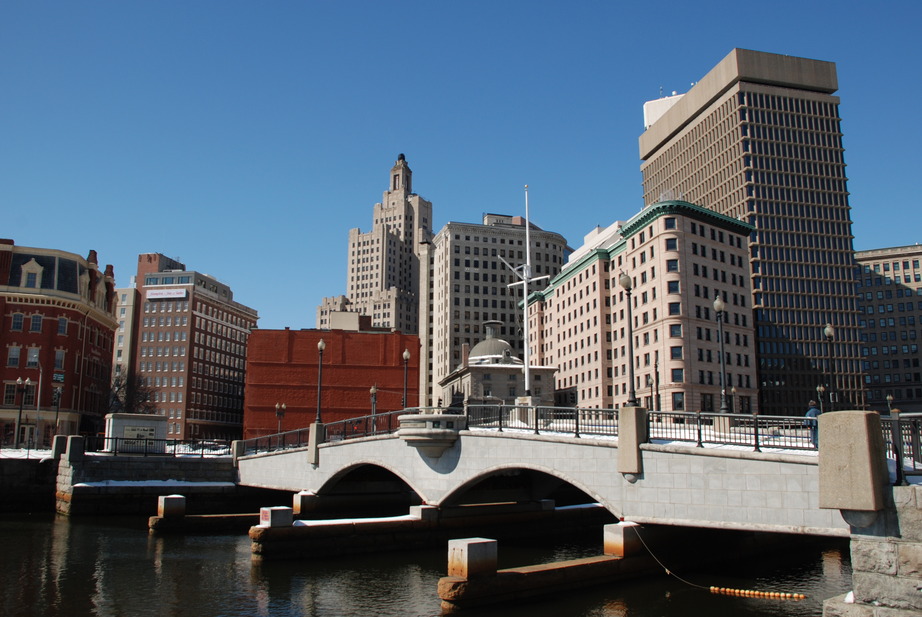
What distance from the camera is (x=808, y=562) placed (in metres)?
29.1

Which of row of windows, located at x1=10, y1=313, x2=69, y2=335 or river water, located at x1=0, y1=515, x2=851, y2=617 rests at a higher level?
row of windows, located at x1=10, y1=313, x2=69, y2=335

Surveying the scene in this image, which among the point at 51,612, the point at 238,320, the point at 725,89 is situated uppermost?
the point at 725,89

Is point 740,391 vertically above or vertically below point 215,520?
above

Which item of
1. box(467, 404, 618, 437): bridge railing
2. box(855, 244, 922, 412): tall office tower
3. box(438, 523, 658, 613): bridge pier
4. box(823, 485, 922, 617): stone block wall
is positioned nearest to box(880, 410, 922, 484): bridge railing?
box(823, 485, 922, 617): stone block wall

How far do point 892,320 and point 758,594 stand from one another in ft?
468

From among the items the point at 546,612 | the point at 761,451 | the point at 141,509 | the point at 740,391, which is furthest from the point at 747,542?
the point at 740,391

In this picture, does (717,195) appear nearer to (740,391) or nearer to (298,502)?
(740,391)

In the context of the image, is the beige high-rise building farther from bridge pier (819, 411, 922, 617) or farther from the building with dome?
bridge pier (819, 411, 922, 617)

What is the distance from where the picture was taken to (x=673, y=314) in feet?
273

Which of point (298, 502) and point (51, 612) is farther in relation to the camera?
point (298, 502)

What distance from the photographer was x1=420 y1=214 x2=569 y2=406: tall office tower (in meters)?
152

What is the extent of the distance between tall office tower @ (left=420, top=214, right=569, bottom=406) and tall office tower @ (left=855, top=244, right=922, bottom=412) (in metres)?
60.3

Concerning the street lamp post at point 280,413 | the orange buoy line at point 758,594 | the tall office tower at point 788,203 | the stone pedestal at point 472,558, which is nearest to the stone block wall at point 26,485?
the street lamp post at point 280,413

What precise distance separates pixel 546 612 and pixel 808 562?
13.7 m
